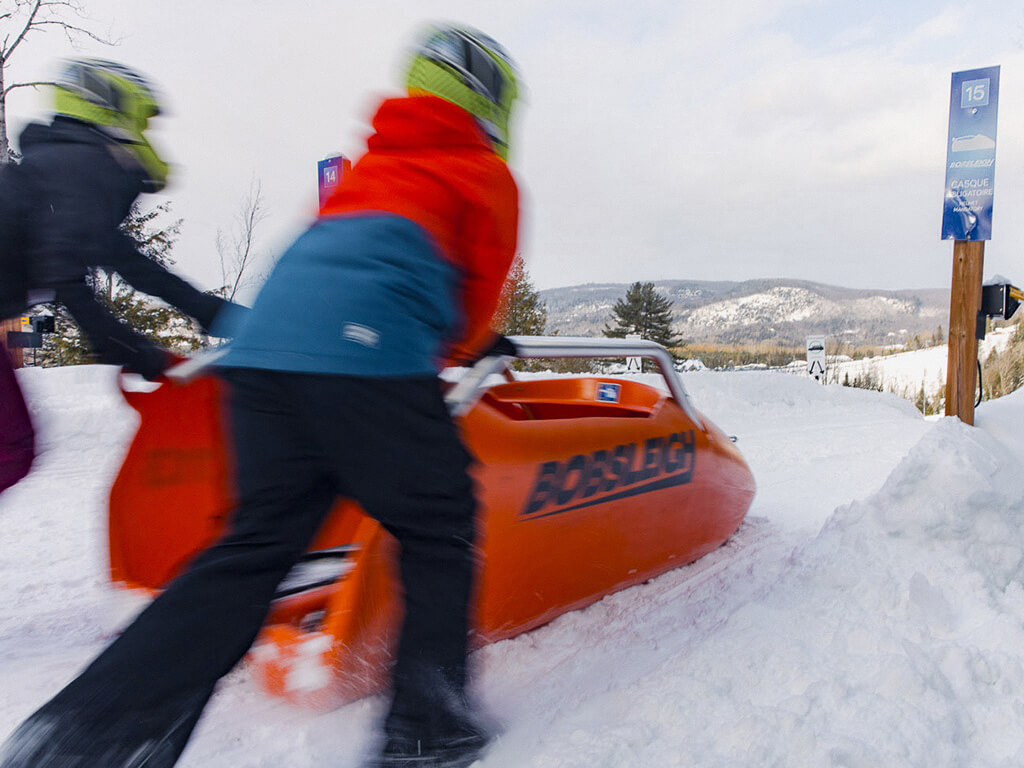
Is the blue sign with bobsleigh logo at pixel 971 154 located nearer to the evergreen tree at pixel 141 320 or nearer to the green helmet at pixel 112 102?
the green helmet at pixel 112 102

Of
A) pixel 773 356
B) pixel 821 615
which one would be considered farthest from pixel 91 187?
pixel 773 356

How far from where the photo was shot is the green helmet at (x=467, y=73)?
127 centimetres

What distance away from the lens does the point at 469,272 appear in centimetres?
126

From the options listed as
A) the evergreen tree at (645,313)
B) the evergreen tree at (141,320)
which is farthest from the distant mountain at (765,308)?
the evergreen tree at (141,320)

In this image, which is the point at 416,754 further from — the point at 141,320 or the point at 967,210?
Answer: the point at 141,320

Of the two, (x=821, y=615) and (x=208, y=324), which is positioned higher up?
(x=208, y=324)

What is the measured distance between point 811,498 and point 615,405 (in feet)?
5.22

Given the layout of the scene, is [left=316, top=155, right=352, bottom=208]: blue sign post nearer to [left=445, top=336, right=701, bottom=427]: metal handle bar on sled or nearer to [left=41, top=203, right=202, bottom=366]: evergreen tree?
[left=445, top=336, right=701, bottom=427]: metal handle bar on sled

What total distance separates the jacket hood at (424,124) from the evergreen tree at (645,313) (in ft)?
161

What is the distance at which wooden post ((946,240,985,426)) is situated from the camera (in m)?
5.90

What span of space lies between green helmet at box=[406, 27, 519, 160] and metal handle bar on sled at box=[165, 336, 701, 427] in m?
0.56

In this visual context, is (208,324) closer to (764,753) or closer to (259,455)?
(259,455)

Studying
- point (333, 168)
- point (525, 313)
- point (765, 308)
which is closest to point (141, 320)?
point (333, 168)

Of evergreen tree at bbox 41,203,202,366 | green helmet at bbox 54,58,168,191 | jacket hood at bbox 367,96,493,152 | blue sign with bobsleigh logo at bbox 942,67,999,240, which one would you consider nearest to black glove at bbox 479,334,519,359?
jacket hood at bbox 367,96,493,152
